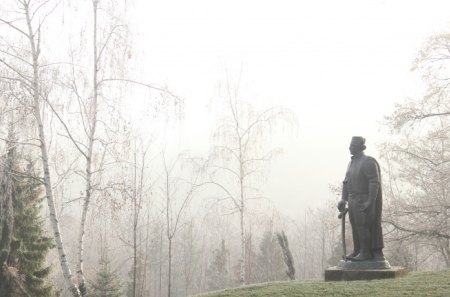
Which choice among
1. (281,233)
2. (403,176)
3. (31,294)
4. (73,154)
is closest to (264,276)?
(281,233)

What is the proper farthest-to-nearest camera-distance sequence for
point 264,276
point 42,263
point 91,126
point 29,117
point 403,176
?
1. point 264,276
2. point 403,176
3. point 42,263
4. point 91,126
5. point 29,117

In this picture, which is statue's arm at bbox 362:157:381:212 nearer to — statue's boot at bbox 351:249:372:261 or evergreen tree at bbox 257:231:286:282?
statue's boot at bbox 351:249:372:261

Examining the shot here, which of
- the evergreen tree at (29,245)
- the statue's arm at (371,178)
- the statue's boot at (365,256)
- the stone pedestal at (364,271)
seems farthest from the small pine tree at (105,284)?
the statue's arm at (371,178)

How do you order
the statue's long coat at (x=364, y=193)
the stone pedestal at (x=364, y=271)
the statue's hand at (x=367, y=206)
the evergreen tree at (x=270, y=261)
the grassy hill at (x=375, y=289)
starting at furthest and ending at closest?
the evergreen tree at (x=270, y=261)
the statue's long coat at (x=364, y=193)
the statue's hand at (x=367, y=206)
the stone pedestal at (x=364, y=271)
the grassy hill at (x=375, y=289)

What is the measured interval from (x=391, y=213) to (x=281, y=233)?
27.7 ft

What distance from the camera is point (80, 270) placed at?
382 inches

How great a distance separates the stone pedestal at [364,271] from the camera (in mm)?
7949

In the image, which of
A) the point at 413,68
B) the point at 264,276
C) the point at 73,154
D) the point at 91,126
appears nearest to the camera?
the point at 91,126

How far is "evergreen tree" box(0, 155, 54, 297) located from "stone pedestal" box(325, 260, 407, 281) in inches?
447

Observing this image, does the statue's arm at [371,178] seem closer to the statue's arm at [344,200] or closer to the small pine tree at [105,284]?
the statue's arm at [344,200]

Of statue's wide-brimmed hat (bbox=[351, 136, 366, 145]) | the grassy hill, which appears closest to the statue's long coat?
statue's wide-brimmed hat (bbox=[351, 136, 366, 145])

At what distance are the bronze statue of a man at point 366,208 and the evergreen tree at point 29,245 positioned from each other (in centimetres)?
1154

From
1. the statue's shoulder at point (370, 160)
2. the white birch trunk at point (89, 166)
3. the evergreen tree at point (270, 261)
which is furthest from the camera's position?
the evergreen tree at point (270, 261)

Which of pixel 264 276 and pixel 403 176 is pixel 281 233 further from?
pixel 264 276
